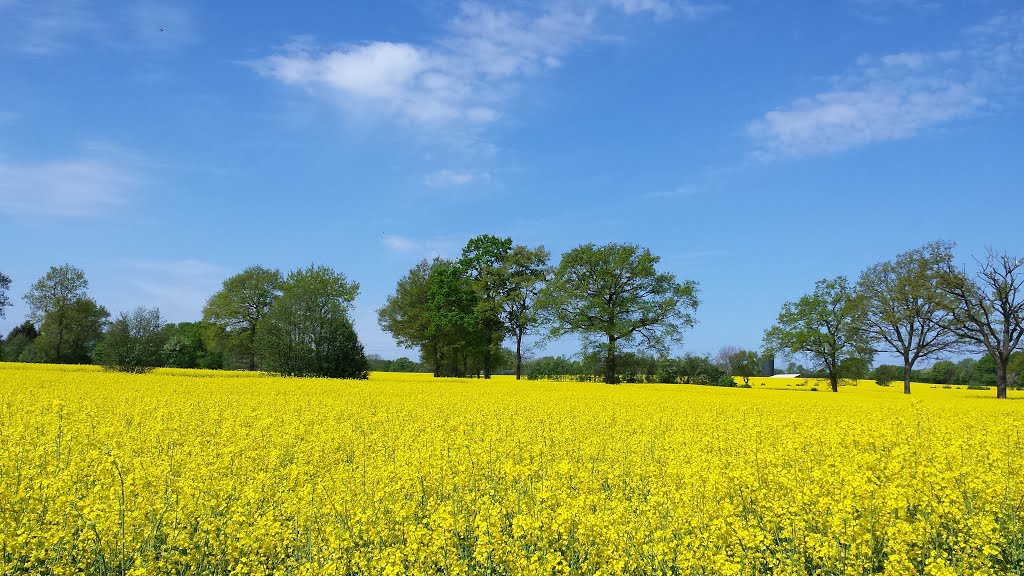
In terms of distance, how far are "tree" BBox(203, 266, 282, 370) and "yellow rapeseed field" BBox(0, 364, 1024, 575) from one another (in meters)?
52.1

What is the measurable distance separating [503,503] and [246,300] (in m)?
60.8

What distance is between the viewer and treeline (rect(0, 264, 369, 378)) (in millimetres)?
38500

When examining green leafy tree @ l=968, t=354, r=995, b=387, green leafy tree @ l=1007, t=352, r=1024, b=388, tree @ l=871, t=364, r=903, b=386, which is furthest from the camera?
green leafy tree @ l=1007, t=352, r=1024, b=388

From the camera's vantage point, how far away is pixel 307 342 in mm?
41281

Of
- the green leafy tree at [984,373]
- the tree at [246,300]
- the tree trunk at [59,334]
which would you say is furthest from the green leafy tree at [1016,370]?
the tree trunk at [59,334]

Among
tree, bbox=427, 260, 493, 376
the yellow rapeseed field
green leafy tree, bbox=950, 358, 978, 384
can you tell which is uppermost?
tree, bbox=427, 260, 493, 376

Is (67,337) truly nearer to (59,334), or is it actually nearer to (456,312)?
(59,334)

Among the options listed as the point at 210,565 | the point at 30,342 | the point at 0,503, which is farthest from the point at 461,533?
the point at 30,342

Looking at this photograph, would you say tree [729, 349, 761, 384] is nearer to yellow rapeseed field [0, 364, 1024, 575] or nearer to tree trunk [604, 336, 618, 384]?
tree trunk [604, 336, 618, 384]

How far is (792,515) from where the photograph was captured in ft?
20.2

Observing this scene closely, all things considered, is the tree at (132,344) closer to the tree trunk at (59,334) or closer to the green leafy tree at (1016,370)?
the tree trunk at (59,334)

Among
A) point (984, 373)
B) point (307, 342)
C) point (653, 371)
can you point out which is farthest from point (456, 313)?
point (984, 373)

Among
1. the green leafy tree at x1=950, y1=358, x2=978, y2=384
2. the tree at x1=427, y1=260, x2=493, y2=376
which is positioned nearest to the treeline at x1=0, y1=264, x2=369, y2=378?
the tree at x1=427, y1=260, x2=493, y2=376

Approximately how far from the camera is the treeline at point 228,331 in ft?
126
